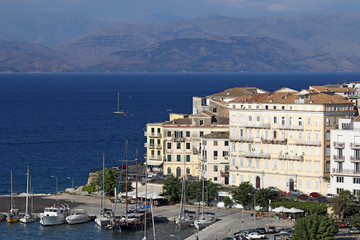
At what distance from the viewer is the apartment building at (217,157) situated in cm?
8893

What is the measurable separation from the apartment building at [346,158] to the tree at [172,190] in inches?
579

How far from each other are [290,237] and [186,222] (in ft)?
39.1

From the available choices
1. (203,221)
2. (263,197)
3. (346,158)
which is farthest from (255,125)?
(203,221)

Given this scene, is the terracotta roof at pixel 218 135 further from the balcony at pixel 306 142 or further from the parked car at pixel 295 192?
the parked car at pixel 295 192

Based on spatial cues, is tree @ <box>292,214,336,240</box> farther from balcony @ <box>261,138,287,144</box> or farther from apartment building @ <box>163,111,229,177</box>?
apartment building @ <box>163,111,229,177</box>

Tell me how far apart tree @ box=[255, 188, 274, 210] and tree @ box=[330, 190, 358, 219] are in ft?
26.7

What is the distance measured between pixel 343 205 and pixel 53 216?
2538 cm

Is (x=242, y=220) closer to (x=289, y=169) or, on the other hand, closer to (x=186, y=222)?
(x=186, y=222)

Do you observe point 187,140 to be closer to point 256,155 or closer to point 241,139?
point 241,139

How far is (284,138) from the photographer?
274 feet

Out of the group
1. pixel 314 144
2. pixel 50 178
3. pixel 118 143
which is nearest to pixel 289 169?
pixel 314 144

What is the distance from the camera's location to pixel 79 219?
256 ft

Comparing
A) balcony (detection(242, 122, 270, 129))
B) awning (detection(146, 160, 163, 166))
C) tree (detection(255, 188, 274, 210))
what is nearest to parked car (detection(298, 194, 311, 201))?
tree (detection(255, 188, 274, 210))

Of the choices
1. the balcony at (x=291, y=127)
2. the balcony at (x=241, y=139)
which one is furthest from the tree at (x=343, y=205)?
the balcony at (x=241, y=139)
